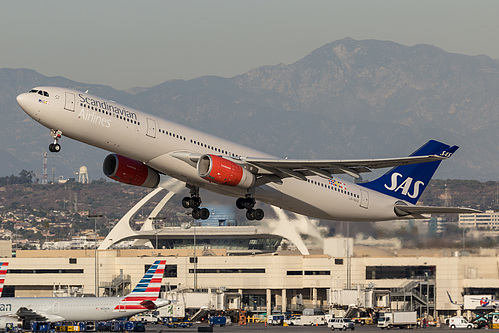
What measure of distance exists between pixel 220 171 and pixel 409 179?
18164mm

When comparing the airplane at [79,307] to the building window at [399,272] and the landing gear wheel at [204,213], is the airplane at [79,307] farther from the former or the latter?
the building window at [399,272]

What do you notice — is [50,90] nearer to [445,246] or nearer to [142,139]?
[142,139]

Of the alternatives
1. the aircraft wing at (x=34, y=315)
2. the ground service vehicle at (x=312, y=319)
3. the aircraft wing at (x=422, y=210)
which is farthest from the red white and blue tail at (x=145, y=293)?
the ground service vehicle at (x=312, y=319)

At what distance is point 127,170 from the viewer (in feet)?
180

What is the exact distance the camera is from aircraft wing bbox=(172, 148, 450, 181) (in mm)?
50250

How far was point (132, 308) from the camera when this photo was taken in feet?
228

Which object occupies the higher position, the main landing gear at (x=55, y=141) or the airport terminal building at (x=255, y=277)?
the main landing gear at (x=55, y=141)

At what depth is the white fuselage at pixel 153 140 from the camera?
47.4 meters

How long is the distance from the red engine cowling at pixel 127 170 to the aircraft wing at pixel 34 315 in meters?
19.5

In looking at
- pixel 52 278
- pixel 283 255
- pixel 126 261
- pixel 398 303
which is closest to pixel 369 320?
pixel 398 303

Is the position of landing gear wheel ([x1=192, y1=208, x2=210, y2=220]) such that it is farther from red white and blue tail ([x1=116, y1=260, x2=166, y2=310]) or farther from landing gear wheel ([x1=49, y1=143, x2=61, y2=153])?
red white and blue tail ([x1=116, y1=260, x2=166, y2=310])

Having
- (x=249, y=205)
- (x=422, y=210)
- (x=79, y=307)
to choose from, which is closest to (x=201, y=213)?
(x=249, y=205)

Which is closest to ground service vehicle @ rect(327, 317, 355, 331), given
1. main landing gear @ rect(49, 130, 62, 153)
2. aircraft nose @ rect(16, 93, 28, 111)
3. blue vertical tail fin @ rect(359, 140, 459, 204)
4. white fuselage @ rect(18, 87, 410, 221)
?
blue vertical tail fin @ rect(359, 140, 459, 204)

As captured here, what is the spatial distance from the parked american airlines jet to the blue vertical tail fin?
15cm
